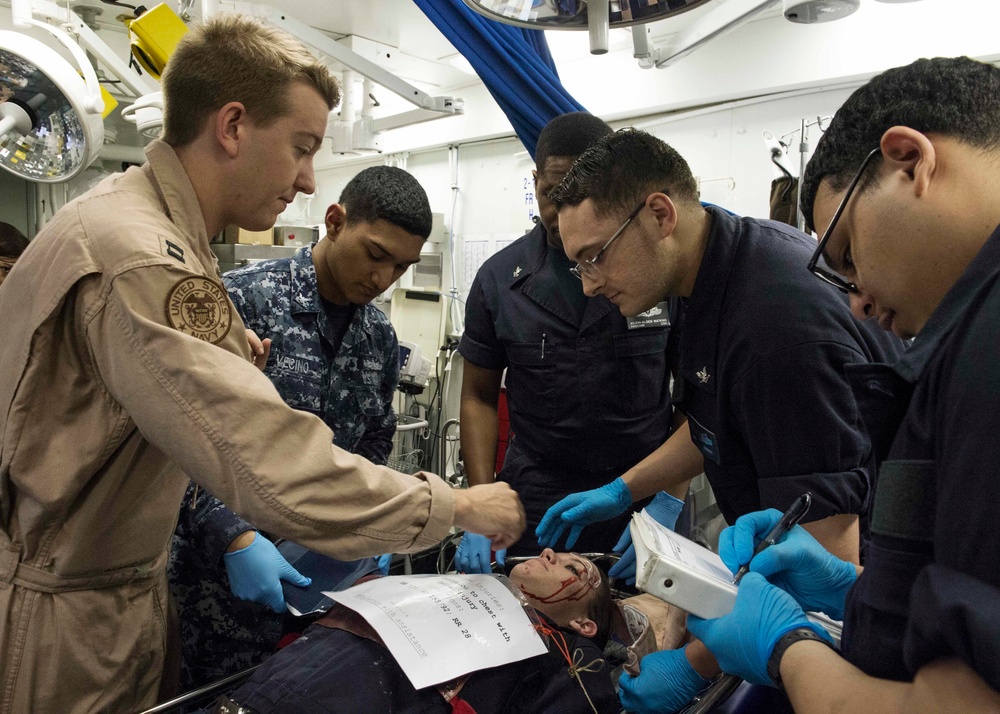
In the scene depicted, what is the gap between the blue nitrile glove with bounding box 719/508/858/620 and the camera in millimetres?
1300

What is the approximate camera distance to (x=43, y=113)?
2750 millimetres

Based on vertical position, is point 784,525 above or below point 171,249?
below

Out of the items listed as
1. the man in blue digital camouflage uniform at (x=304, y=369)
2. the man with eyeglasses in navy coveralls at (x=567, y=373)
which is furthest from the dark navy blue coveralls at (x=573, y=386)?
the man in blue digital camouflage uniform at (x=304, y=369)

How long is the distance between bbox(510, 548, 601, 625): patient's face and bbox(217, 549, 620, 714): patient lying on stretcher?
0.31ft

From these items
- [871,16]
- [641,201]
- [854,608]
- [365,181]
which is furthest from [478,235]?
[854,608]

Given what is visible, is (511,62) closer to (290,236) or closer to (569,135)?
(569,135)

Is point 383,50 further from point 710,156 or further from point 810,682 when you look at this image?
point 810,682

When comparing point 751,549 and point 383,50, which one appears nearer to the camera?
point 751,549

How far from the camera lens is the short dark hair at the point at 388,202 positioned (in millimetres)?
2111

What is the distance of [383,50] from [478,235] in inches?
65.4

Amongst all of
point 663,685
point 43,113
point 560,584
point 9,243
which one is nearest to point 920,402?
point 663,685

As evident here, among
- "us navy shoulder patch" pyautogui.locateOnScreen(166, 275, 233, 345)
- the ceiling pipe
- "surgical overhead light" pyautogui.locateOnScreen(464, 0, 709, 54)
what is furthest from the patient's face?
the ceiling pipe

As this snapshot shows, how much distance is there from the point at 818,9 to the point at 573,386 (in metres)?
1.33

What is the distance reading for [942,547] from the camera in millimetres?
698
